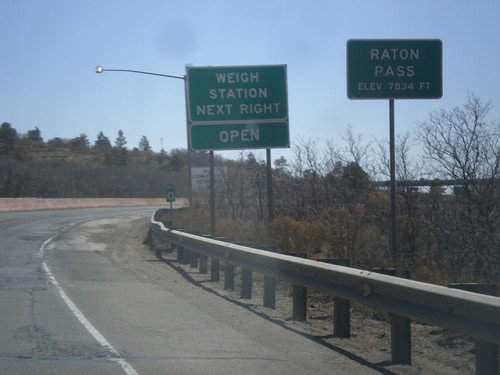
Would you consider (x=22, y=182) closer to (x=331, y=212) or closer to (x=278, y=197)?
(x=278, y=197)

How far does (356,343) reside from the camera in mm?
8734

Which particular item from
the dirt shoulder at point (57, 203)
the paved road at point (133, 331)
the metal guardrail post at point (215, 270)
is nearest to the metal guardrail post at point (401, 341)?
the paved road at point (133, 331)

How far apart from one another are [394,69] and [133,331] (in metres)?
6.88

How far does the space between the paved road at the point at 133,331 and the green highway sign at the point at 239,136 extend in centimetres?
337

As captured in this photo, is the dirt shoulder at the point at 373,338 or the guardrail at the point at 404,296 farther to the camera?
the dirt shoulder at the point at 373,338

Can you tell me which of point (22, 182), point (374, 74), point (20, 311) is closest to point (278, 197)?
point (374, 74)

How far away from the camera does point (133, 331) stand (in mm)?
9203

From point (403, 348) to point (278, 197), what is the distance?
51.3ft

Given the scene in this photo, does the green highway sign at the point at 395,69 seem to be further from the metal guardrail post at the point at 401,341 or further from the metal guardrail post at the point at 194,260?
the metal guardrail post at the point at 194,260

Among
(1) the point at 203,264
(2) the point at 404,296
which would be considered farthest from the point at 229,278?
(2) the point at 404,296

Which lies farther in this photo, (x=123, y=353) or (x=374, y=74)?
(x=374, y=74)

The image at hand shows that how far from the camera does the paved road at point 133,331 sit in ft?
24.3

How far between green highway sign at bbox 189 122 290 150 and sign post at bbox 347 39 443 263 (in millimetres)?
4185

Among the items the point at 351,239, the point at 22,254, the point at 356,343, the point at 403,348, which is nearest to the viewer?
the point at 403,348
